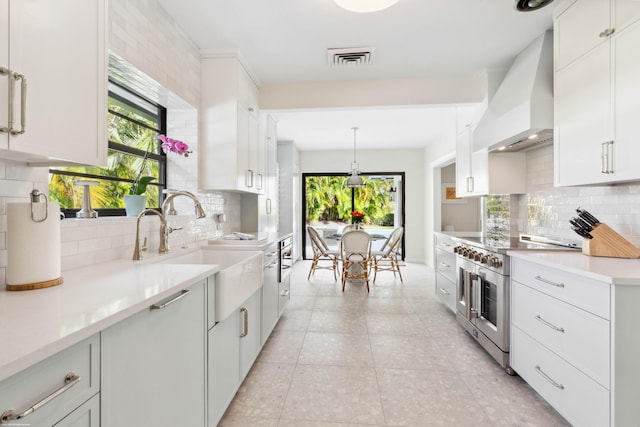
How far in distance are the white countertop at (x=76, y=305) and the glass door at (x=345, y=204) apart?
5.77 metres

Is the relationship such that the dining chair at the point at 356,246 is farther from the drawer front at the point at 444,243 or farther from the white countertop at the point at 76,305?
the white countertop at the point at 76,305

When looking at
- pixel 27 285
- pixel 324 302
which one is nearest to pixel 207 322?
pixel 27 285

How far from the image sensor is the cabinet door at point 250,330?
1.86 metres

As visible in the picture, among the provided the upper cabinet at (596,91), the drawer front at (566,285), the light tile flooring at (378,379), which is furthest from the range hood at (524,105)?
the light tile flooring at (378,379)

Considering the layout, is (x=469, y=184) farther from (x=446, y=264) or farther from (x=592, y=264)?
(x=592, y=264)

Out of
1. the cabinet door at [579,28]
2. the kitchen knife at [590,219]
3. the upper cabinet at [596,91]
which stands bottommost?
the kitchen knife at [590,219]

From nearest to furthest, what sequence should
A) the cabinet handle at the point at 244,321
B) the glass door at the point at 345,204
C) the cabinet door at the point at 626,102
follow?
1. the cabinet door at the point at 626,102
2. the cabinet handle at the point at 244,321
3. the glass door at the point at 345,204

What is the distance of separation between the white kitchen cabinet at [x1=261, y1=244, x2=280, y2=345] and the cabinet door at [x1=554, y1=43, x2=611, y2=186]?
2204mm

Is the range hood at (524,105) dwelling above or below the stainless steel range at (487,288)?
above

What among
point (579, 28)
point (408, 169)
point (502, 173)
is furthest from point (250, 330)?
point (408, 169)

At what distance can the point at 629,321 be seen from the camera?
1289 millimetres

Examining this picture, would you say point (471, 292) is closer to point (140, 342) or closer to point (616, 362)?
point (616, 362)

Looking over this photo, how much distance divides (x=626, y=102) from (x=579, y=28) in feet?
2.10

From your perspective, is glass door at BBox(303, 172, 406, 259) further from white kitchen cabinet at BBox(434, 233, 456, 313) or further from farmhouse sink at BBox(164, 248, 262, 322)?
farmhouse sink at BBox(164, 248, 262, 322)
